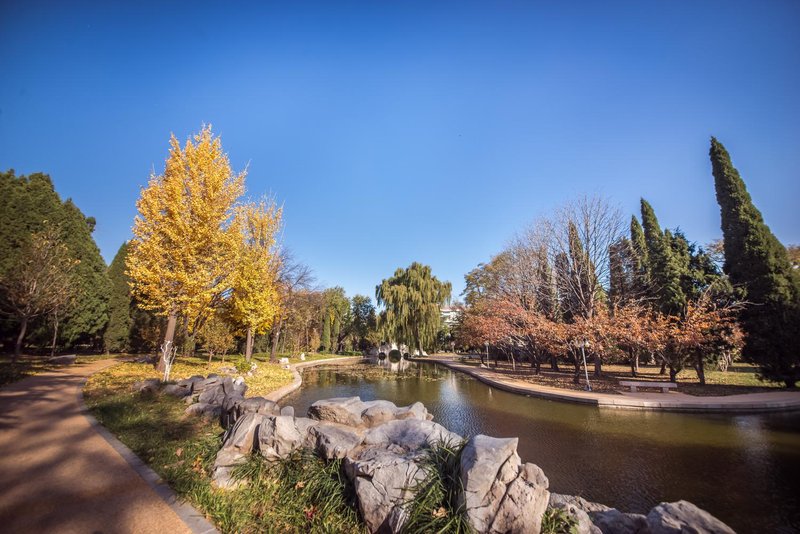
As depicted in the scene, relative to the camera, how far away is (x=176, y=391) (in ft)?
29.2

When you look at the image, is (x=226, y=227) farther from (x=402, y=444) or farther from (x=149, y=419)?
(x=402, y=444)

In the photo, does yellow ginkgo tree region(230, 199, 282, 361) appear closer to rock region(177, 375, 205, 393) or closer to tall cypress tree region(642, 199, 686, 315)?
rock region(177, 375, 205, 393)

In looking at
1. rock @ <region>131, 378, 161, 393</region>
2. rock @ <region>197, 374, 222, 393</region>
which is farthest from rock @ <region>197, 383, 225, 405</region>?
rock @ <region>131, 378, 161, 393</region>

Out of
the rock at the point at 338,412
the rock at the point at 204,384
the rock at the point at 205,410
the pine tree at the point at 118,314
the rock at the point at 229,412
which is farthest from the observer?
the pine tree at the point at 118,314

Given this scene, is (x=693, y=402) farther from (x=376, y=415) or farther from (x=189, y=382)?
(x=189, y=382)

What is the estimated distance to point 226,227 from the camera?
44.6 feet

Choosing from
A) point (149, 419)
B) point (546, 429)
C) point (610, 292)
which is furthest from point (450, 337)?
point (149, 419)

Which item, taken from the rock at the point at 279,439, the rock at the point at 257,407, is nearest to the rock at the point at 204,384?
the rock at the point at 257,407

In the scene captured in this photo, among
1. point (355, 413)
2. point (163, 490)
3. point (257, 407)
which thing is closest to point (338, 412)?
point (355, 413)

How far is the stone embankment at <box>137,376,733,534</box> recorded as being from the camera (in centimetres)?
329

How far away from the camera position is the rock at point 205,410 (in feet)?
24.2

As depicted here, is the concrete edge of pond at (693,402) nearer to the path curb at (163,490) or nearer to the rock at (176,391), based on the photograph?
the path curb at (163,490)

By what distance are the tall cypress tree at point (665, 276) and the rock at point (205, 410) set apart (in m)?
20.9

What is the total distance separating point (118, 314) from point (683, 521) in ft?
86.7
